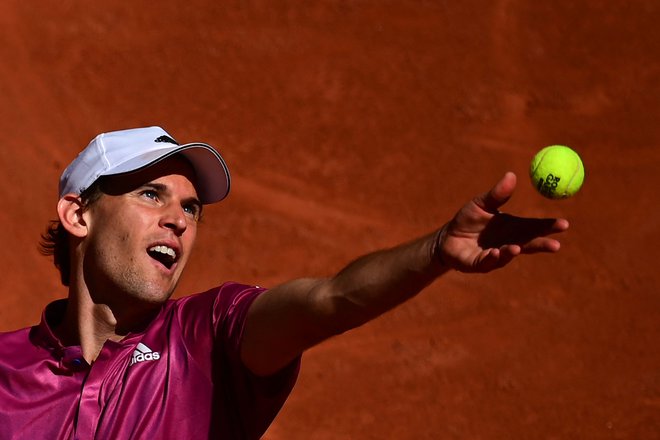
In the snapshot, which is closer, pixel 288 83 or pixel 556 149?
A: pixel 556 149

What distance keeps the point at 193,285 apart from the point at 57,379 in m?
4.83

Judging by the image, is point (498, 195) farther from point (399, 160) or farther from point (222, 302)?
point (399, 160)

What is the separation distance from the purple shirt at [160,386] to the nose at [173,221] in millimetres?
297

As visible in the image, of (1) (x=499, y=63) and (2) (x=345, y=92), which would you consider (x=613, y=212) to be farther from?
(2) (x=345, y=92)

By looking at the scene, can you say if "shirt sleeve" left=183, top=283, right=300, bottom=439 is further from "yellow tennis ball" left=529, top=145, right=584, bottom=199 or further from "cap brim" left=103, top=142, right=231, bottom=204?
"yellow tennis ball" left=529, top=145, right=584, bottom=199

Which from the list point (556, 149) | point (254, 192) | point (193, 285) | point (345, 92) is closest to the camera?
point (556, 149)

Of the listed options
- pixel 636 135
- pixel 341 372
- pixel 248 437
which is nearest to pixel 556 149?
pixel 248 437

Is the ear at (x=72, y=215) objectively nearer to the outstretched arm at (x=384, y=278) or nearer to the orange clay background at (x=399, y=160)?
the outstretched arm at (x=384, y=278)

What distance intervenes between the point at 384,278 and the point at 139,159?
57.6 inches

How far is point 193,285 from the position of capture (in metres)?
9.09

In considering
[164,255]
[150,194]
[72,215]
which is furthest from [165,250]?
[72,215]

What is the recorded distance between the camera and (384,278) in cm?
345

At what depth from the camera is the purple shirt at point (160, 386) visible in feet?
13.0

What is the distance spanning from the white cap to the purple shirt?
62 centimetres
